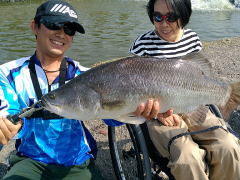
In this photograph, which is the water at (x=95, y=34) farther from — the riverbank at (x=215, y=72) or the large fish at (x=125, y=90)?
the large fish at (x=125, y=90)

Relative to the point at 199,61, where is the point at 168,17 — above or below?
above

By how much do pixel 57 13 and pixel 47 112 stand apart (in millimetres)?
1018

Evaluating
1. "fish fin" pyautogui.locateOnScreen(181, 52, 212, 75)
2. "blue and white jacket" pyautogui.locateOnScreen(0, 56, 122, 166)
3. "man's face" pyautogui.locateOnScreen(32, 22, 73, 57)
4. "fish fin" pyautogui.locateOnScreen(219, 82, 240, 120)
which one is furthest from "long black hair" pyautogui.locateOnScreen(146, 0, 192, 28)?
"blue and white jacket" pyautogui.locateOnScreen(0, 56, 122, 166)

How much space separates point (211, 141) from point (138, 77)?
1.14 meters

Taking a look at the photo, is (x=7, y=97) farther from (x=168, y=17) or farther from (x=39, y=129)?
(x=168, y=17)

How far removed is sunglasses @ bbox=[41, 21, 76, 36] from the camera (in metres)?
3.01

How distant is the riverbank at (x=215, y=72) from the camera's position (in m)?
4.20

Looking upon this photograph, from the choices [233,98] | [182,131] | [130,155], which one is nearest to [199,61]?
[233,98]

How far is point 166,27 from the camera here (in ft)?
12.0

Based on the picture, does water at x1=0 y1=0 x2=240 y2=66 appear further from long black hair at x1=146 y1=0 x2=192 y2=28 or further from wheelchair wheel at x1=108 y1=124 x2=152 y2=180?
long black hair at x1=146 y1=0 x2=192 y2=28

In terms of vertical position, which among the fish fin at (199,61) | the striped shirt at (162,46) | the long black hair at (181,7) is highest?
the long black hair at (181,7)

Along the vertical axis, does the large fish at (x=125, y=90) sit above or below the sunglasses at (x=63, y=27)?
below

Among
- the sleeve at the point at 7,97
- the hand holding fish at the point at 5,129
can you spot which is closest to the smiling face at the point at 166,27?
the sleeve at the point at 7,97

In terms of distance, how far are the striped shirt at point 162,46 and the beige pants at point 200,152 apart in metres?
0.97
